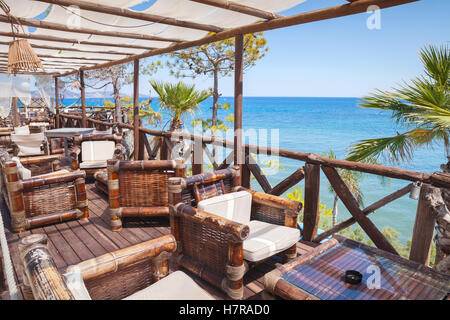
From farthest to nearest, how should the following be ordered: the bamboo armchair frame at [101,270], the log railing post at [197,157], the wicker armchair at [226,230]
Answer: the log railing post at [197,157], the wicker armchair at [226,230], the bamboo armchair frame at [101,270]

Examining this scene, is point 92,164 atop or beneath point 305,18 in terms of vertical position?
beneath

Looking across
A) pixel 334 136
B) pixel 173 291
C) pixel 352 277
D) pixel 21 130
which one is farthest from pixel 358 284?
pixel 334 136

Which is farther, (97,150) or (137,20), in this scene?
(97,150)

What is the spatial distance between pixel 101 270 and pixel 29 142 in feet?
15.7

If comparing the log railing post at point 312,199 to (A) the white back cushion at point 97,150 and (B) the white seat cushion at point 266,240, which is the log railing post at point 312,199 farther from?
(A) the white back cushion at point 97,150

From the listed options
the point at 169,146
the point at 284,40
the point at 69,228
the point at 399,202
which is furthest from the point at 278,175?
the point at 284,40

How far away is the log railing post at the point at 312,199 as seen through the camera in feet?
10.0

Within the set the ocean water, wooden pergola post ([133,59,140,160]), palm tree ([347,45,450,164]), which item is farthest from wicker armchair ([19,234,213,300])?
the ocean water

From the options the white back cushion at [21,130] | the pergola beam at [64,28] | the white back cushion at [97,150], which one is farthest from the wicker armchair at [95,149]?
the white back cushion at [21,130]

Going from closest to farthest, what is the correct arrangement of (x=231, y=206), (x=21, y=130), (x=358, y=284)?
(x=358, y=284), (x=231, y=206), (x=21, y=130)

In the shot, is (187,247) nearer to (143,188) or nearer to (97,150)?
(143,188)

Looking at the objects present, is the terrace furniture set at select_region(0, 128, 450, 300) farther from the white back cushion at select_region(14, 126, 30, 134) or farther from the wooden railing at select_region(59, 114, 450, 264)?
the white back cushion at select_region(14, 126, 30, 134)

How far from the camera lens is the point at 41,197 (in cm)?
323

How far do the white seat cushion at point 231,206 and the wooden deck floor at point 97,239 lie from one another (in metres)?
0.47
